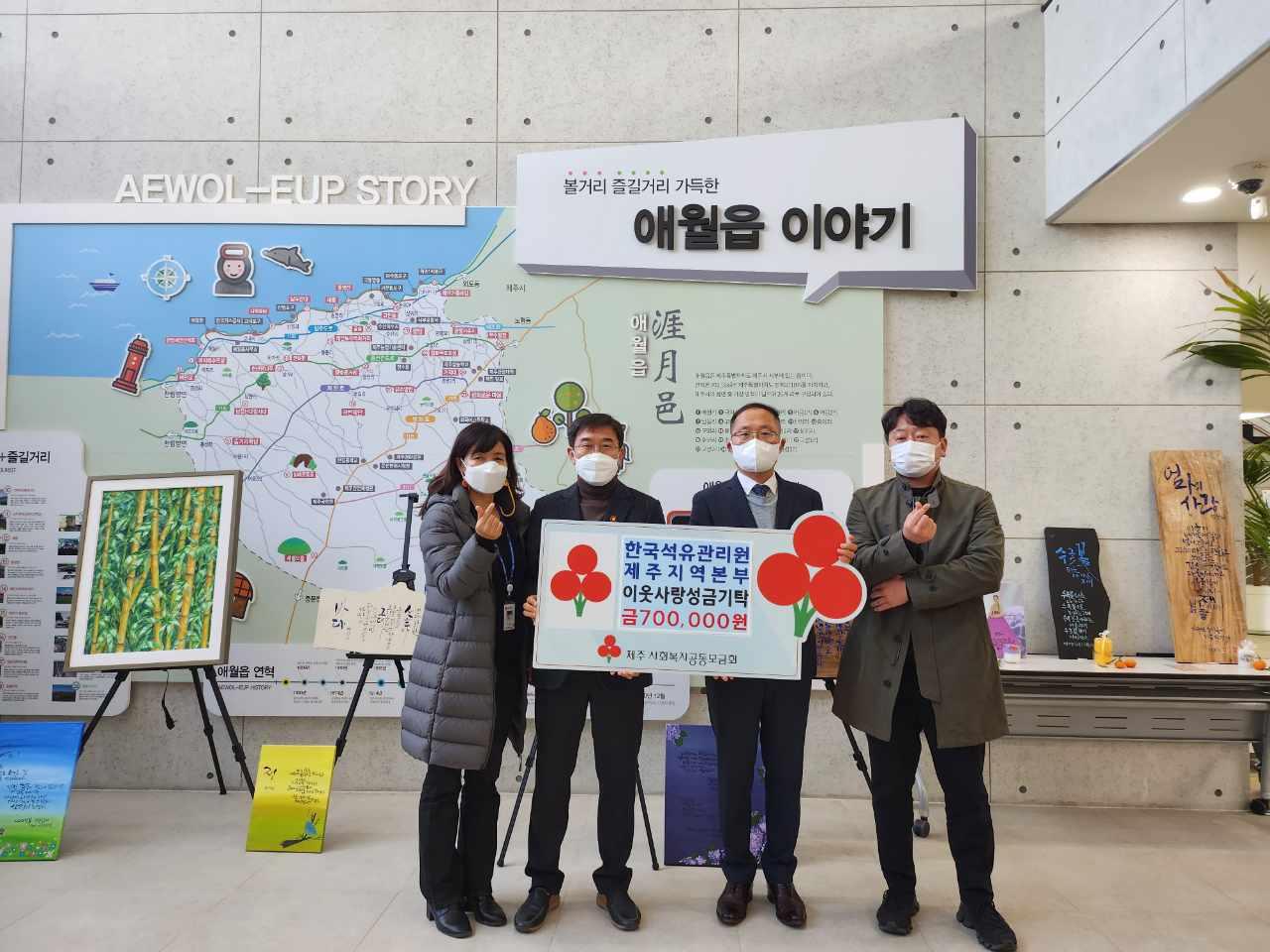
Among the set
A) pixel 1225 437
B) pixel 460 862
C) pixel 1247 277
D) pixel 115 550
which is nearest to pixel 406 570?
pixel 115 550

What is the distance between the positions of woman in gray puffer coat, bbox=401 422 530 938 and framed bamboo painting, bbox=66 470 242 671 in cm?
157

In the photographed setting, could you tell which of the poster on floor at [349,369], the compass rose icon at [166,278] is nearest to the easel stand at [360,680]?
the poster on floor at [349,369]

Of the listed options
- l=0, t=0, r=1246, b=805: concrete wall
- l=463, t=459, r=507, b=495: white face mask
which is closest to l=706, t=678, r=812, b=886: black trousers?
l=463, t=459, r=507, b=495: white face mask

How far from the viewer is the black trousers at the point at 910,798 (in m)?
2.72

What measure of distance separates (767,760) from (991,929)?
0.82 m

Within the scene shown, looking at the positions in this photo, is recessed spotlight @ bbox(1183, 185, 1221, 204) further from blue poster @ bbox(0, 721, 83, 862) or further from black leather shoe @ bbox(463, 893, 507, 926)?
blue poster @ bbox(0, 721, 83, 862)

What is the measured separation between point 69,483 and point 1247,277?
5.84m

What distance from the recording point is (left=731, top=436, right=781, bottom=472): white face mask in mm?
2844

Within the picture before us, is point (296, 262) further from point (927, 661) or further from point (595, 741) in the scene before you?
point (927, 661)

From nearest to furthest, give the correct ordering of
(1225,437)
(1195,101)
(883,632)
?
(883,632), (1195,101), (1225,437)

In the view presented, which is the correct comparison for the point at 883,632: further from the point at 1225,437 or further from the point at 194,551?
the point at 194,551

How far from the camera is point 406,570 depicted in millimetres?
4152

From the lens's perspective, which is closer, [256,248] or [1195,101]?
[1195,101]

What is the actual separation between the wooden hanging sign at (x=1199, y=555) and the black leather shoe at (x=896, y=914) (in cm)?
211
